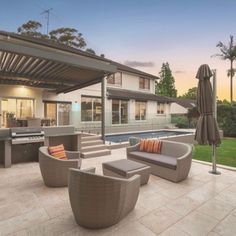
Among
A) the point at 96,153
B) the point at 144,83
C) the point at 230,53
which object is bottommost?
the point at 96,153

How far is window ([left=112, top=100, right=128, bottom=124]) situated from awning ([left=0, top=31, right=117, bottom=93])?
6.28m

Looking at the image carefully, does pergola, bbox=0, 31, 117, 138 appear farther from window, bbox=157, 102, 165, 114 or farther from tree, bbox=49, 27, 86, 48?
tree, bbox=49, 27, 86, 48

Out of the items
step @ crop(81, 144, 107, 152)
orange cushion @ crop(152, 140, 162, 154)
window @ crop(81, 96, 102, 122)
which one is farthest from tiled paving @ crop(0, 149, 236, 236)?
window @ crop(81, 96, 102, 122)

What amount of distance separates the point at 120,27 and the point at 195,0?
5.26 metres

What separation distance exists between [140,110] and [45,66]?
1290 cm

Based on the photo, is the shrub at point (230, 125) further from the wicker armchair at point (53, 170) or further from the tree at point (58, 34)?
the tree at point (58, 34)

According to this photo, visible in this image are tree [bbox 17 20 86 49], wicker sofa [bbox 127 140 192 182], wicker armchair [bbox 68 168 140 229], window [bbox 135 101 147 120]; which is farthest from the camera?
tree [bbox 17 20 86 49]

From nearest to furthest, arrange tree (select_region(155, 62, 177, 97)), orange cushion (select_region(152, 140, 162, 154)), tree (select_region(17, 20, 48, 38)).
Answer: orange cushion (select_region(152, 140, 162, 154))
tree (select_region(17, 20, 48, 38))
tree (select_region(155, 62, 177, 97))

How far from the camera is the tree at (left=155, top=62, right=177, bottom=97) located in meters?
43.6

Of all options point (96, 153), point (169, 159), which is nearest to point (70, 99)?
point (96, 153)

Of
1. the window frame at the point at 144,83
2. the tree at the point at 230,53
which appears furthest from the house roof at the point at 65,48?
the tree at the point at 230,53

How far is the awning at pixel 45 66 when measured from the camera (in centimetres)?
554

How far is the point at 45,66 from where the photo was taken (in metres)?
7.64

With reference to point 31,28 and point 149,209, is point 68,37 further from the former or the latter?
point 149,209
